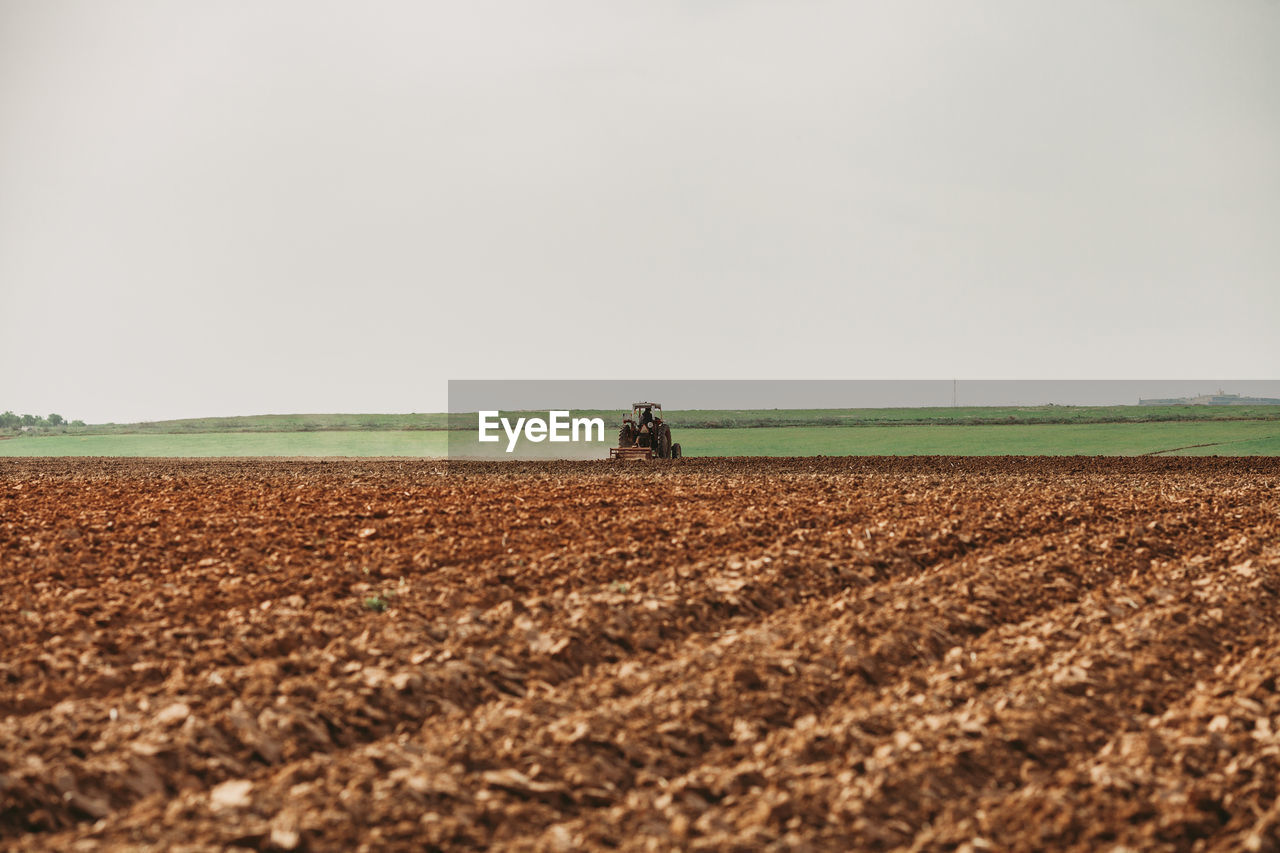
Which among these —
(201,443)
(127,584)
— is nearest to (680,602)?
(127,584)

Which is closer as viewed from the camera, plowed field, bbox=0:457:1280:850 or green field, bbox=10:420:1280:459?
plowed field, bbox=0:457:1280:850

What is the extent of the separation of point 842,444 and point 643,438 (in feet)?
81.1

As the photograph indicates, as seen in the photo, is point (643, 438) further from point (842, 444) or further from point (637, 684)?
point (637, 684)

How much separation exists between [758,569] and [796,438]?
58.4 metres

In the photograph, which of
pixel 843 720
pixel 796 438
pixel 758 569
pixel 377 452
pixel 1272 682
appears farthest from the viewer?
pixel 796 438

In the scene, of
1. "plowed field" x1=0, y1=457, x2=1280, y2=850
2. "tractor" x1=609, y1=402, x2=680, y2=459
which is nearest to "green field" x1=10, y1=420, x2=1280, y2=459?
"tractor" x1=609, y1=402, x2=680, y2=459

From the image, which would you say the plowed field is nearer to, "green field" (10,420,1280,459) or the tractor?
the tractor

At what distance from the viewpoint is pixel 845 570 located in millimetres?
13211

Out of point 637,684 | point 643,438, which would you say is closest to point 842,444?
point 643,438

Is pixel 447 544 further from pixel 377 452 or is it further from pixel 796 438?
pixel 796 438

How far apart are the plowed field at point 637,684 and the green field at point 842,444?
36.5 meters

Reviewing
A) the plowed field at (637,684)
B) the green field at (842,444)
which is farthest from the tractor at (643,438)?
the plowed field at (637,684)

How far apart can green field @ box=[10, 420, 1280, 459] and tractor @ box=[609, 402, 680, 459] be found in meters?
8.61

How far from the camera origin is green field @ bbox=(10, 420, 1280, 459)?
5506 cm
